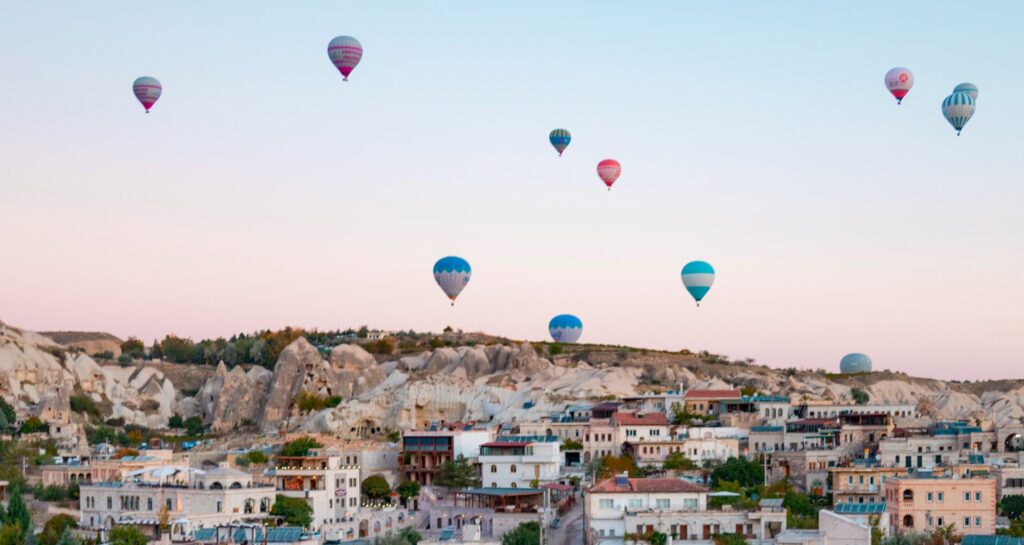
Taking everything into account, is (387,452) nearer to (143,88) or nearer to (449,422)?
(449,422)

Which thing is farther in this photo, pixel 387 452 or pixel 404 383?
pixel 404 383

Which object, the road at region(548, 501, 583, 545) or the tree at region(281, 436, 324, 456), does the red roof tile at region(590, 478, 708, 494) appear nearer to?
the road at region(548, 501, 583, 545)

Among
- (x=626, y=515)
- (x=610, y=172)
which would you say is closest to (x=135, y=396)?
(x=610, y=172)

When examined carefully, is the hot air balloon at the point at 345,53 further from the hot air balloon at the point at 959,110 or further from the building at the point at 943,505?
the building at the point at 943,505

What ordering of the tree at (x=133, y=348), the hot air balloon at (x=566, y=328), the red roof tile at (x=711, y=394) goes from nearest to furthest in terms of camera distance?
the red roof tile at (x=711, y=394), the hot air balloon at (x=566, y=328), the tree at (x=133, y=348)

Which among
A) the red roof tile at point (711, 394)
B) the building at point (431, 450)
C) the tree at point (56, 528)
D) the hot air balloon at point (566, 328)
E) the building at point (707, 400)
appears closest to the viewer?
the tree at point (56, 528)

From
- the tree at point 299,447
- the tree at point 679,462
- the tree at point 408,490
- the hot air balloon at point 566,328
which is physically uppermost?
the hot air balloon at point 566,328

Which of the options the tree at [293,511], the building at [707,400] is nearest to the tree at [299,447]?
the tree at [293,511]
